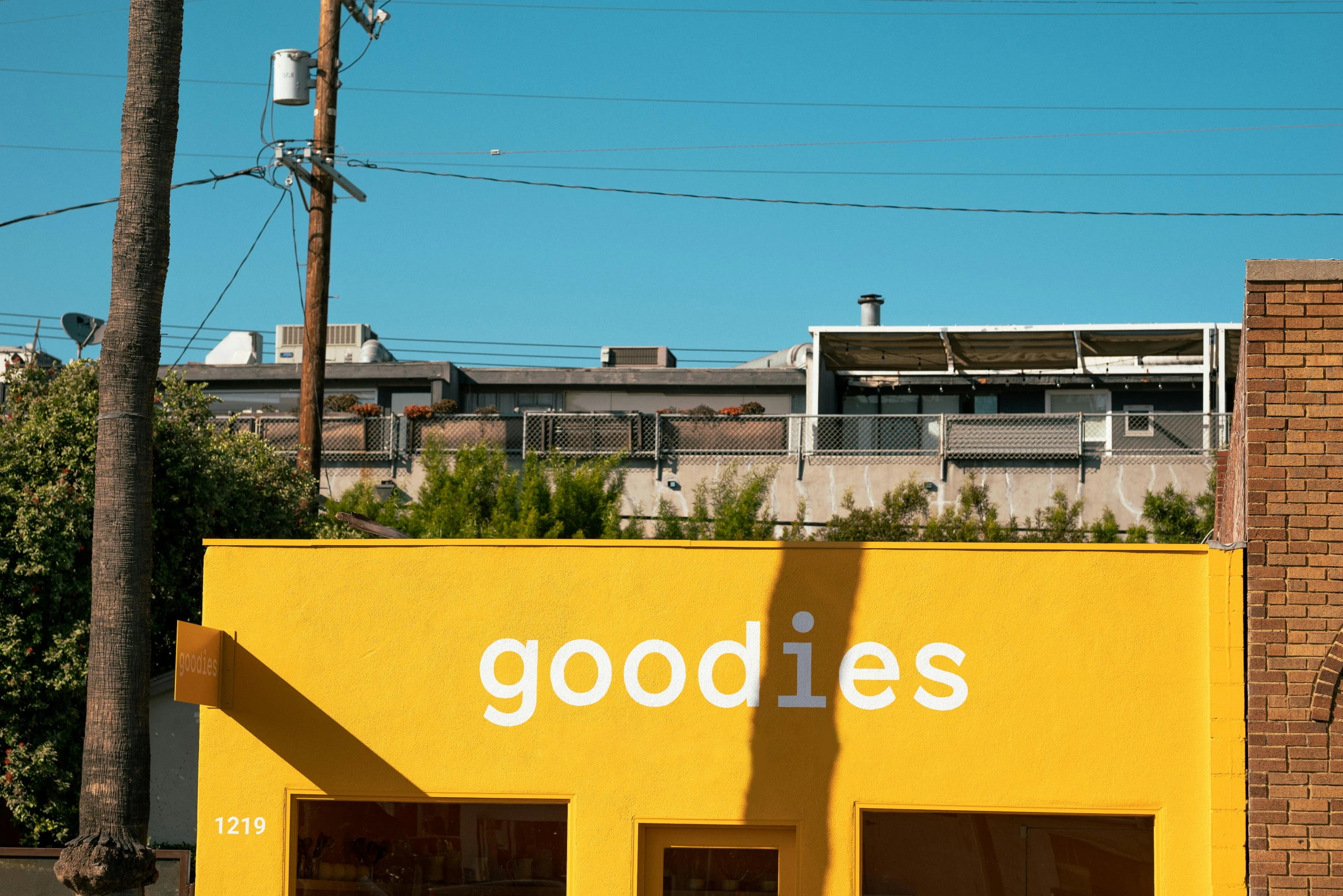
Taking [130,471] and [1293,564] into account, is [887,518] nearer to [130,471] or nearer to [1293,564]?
[1293,564]

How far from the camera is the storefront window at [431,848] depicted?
8.77m

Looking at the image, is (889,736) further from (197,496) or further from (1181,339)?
(1181,339)

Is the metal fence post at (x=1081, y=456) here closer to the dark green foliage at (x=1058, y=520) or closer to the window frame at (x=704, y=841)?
the dark green foliage at (x=1058, y=520)

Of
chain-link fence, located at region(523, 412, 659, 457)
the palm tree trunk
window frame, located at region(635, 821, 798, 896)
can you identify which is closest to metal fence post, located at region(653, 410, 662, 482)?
chain-link fence, located at region(523, 412, 659, 457)

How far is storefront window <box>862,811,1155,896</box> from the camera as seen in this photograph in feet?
27.6

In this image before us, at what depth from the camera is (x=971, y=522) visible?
80.1ft

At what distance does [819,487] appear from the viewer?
25688mm

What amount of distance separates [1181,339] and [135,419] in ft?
81.0

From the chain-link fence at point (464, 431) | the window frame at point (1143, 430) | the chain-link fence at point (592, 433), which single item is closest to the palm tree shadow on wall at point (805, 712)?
the chain-link fence at point (592, 433)

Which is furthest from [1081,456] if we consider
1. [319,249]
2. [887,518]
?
[319,249]

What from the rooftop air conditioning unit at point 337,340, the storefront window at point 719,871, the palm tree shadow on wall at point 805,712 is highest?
the rooftop air conditioning unit at point 337,340

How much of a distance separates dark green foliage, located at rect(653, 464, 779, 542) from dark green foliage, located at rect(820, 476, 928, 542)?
40.0 inches

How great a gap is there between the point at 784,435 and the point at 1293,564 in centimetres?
1806

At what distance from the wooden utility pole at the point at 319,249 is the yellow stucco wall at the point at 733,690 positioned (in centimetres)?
778
